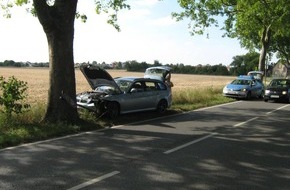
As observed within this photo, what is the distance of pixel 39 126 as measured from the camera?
1162 centimetres

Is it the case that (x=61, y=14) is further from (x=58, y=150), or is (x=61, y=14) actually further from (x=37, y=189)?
(x=37, y=189)

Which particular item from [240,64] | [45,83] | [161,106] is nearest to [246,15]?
[161,106]

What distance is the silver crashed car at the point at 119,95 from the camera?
46.7 ft

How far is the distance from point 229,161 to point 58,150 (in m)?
3.55

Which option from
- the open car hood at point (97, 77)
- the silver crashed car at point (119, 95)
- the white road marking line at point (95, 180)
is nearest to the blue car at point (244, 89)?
the silver crashed car at point (119, 95)

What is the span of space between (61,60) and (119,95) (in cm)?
301

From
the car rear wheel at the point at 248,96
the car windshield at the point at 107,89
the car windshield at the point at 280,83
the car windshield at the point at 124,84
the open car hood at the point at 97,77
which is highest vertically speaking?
the open car hood at the point at 97,77

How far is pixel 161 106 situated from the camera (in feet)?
56.2

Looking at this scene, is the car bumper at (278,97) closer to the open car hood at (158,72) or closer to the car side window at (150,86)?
the open car hood at (158,72)

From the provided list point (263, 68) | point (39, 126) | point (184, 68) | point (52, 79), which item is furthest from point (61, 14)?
point (184, 68)

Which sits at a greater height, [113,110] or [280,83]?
[280,83]

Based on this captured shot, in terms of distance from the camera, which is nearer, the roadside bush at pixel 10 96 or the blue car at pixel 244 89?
the roadside bush at pixel 10 96

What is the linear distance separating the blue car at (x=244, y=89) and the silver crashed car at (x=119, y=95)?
10858mm

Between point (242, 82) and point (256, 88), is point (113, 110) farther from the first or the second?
point (256, 88)
